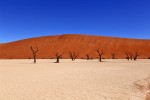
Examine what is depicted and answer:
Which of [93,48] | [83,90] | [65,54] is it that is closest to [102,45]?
[93,48]

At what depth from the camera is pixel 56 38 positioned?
117m

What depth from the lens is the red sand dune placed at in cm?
9225

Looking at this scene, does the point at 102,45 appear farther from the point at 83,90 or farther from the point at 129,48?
the point at 83,90

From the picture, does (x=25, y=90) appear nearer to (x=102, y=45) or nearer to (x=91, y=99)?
(x=91, y=99)

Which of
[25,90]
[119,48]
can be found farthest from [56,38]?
[25,90]

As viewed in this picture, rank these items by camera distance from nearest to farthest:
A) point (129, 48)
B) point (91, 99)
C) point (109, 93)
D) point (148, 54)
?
point (91, 99) < point (109, 93) < point (148, 54) < point (129, 48)

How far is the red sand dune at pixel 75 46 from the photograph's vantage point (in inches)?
3632

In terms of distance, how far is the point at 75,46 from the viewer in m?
102

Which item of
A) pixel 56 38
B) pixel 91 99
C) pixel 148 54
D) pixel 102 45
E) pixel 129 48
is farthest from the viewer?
pixel 56 38

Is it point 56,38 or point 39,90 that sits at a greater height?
point 56,38

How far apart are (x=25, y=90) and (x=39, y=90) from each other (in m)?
0.74

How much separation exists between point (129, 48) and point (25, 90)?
288 feet

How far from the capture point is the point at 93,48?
319 ft

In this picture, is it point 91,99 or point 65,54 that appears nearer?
point 91,99
